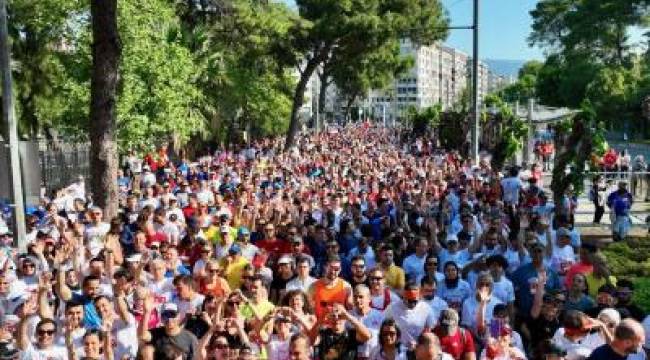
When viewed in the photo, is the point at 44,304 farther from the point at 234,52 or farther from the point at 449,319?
the point at 234,52

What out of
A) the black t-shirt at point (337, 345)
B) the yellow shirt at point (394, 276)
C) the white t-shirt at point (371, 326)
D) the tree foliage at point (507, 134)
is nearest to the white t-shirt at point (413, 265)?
the yellow shirt at point (394, 276)

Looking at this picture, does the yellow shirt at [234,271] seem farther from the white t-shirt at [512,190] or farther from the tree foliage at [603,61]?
the tree foliage at [603,61]

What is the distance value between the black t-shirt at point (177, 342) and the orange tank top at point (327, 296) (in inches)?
49.5

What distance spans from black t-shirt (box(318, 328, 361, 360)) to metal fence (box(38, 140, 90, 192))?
16.4 m

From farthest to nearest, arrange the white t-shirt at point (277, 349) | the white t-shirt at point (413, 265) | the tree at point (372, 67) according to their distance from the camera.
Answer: the tree at point (372, 67) → the white t-shirt at point (413, 265) → the white t-shirt at point (277, 349)

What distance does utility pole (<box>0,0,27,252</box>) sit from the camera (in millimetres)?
9758

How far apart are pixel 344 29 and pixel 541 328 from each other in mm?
28074

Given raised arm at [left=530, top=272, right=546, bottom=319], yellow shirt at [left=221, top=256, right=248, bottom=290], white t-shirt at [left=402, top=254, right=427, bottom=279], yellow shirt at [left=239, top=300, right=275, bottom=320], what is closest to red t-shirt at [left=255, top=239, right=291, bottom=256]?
yellow shirt at [left=221, top=256, right=248, bottom=290]

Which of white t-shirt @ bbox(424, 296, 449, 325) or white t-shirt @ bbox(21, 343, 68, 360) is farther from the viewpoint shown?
white t-shirt @ bbox(424, 296, 449, 325)

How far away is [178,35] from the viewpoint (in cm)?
2241

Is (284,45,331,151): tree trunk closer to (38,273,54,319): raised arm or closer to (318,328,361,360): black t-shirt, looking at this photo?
(38,273,54,319): raised arm

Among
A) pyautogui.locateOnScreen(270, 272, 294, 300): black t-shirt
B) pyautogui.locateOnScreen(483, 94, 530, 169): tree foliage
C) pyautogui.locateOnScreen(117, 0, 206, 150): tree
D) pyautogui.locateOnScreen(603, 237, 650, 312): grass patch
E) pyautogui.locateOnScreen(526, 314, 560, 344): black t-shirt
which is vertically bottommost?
pyautogui.locateOnScreen(603, 237, 650, 312): grass patch

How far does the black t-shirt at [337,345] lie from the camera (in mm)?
5996

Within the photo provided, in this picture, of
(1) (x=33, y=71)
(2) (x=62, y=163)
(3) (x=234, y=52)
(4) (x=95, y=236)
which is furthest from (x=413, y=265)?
(1) (x=33, y=71)
